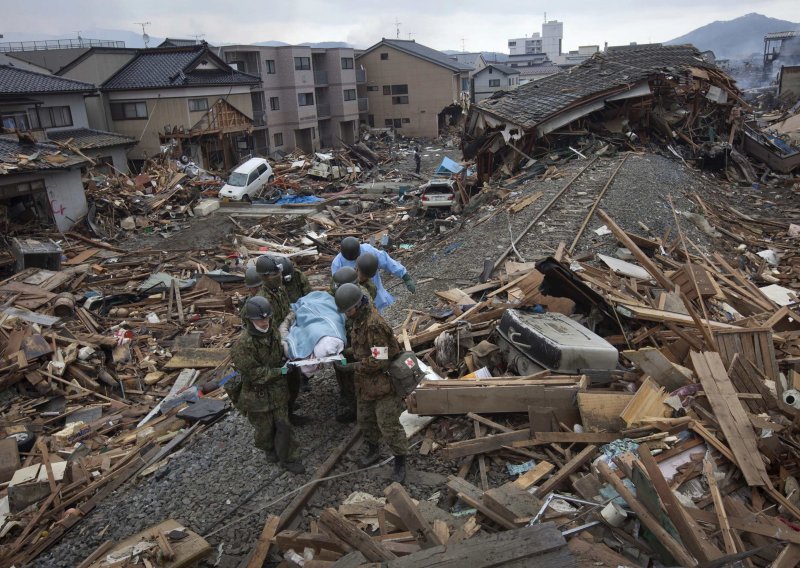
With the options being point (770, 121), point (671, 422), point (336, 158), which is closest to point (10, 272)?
point (671, 422)

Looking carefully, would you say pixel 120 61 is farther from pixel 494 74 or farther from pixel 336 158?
pixel 494 74

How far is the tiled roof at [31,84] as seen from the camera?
22.9 m

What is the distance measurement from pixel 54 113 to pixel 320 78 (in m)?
23.6

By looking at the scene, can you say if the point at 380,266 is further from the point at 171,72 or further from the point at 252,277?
the point at 171,72

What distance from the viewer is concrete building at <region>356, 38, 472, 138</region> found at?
4941 cm

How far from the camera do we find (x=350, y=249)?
21.8 feet

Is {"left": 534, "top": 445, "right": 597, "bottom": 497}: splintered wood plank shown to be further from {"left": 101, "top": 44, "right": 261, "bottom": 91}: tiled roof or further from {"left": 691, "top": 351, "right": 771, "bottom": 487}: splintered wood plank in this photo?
{"left": 101, "top": 44, "right": 261, "bottom": 91}: tiled roof

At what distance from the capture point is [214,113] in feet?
104

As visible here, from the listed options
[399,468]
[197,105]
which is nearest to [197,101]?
[197,105]

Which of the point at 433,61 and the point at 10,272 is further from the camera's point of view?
the point at 433,61

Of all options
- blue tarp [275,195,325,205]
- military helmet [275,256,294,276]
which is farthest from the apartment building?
military helmet [275,256,294,276]

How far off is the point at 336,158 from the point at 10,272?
2194 centimetres

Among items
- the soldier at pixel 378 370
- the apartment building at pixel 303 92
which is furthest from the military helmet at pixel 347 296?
the apartment building at pixel 303 92

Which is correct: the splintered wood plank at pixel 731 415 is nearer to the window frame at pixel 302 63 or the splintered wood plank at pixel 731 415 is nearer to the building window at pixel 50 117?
the building window at pixel 50 117
